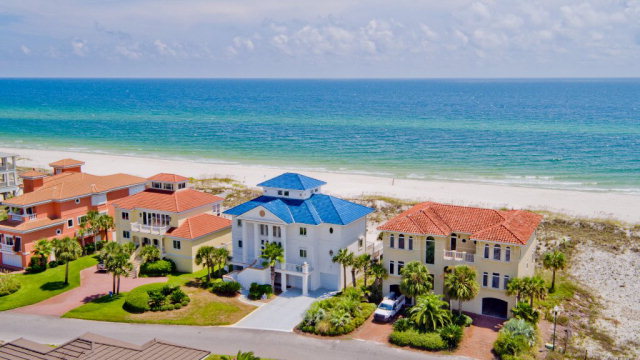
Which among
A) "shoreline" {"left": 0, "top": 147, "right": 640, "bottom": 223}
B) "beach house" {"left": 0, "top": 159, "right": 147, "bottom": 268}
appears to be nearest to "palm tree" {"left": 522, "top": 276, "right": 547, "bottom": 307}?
"shoreline" {"left": 0, "top": 147, "right": 640, "bottom": 223}

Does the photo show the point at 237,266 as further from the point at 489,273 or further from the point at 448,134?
the point at 448,134

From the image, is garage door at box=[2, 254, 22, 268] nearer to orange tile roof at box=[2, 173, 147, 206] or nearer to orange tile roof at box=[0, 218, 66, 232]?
orange tile roof at box=[0, 218, 66, 232]

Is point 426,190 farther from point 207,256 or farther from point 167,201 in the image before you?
point 207,256

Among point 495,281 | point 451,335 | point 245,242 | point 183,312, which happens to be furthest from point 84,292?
point 495,281

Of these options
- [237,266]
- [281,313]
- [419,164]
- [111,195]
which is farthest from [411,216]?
[419,164]

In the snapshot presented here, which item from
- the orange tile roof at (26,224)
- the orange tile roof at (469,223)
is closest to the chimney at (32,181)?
the orange tile roof at (26,224)
